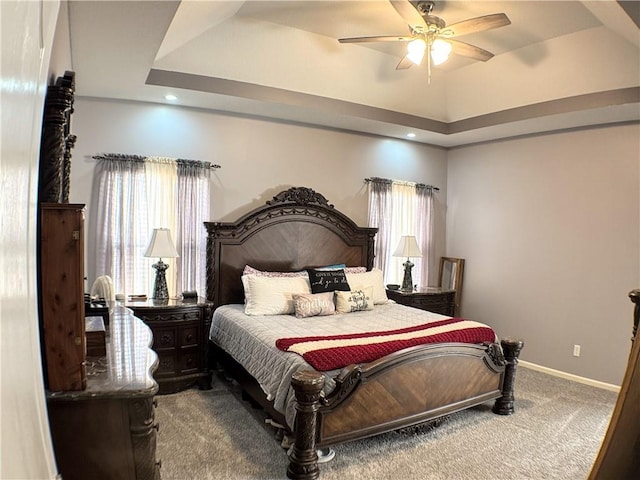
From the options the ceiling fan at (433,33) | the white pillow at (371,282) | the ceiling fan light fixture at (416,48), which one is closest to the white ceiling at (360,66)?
the ceiling fan at (433,33)

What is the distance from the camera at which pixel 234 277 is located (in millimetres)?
4629

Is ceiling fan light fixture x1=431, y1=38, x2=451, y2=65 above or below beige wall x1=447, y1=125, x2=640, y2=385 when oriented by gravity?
above

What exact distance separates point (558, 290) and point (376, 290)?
6.57 feet

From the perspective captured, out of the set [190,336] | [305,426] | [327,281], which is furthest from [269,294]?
[305,426]

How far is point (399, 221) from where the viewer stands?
19.1 feet

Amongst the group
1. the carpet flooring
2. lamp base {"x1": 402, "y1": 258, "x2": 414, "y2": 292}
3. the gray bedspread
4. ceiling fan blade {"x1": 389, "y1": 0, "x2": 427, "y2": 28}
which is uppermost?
Answer: ceiling fan blade {"x1": 389, "y1": 0, "x2": 427, "y2": 28}

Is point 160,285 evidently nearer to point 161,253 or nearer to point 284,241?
point 161,253

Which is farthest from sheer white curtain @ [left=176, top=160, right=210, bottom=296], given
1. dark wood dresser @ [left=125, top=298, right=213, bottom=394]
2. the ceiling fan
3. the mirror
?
the mirror

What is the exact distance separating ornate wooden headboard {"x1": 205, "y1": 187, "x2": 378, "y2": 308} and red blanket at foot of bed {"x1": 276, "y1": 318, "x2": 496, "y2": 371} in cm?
161

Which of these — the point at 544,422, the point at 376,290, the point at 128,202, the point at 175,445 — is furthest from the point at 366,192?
the point at 175,445

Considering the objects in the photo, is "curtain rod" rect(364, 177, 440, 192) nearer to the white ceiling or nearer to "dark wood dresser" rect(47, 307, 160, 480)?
the white ceiling

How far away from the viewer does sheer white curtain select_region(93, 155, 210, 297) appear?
417 cm

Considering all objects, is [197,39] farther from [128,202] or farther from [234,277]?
[234,277]

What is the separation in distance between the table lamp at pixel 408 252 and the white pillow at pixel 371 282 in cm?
70
